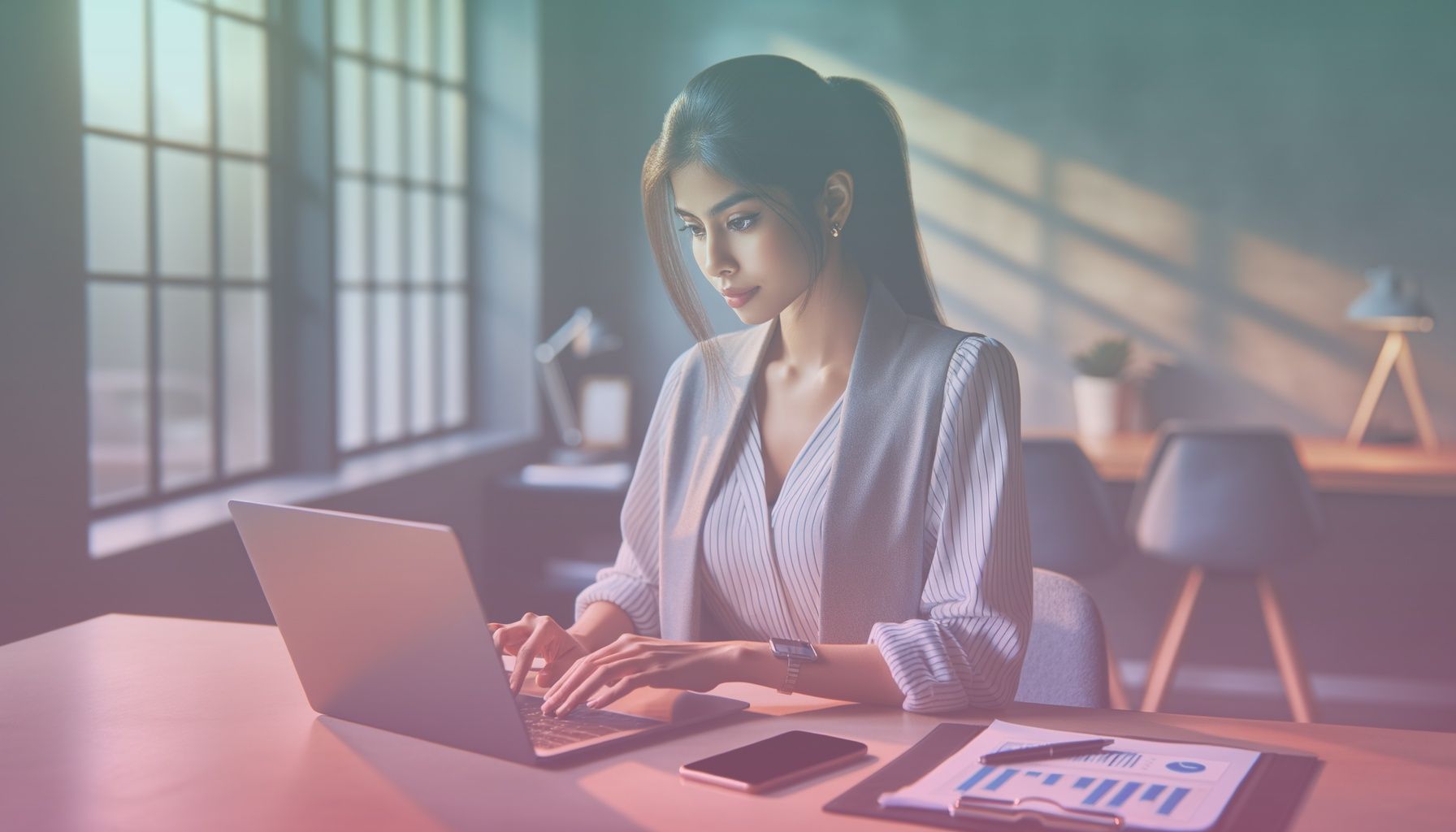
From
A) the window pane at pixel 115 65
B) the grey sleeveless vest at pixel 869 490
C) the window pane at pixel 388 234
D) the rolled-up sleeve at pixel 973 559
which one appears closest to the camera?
the rolled-up sleeve at pixel 973 559

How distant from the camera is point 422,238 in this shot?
433 centimetres

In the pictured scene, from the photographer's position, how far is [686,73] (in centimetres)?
478

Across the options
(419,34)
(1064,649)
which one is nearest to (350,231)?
(419,34)

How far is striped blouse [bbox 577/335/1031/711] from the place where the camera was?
1.35 m

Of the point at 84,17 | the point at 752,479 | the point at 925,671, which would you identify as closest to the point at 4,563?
the point at 84,17

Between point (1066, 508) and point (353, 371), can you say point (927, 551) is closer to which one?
point (1066, 508)

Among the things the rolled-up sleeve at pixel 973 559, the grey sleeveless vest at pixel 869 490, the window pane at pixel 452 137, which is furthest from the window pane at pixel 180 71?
the rolled-up sleeve at pixel 973 559

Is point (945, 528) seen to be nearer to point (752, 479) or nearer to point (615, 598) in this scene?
point (752, 479)

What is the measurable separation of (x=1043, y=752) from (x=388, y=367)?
3.36m

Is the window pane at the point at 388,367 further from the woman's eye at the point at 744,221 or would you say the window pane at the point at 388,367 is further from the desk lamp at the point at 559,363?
the woman's eye at the point at 744,221

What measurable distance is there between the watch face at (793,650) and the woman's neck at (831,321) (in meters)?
0.49

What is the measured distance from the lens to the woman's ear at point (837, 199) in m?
1.65

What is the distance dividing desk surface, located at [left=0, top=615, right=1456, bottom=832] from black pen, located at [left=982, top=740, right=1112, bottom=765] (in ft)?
0.34

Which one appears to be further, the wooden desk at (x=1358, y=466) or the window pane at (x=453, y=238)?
the window pane at (x=453, y=238)
